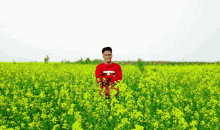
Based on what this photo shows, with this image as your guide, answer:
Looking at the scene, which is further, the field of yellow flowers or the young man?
the young man

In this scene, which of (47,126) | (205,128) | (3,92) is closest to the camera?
(205,128)

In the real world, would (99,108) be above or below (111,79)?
below

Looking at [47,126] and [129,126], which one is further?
[47,126]

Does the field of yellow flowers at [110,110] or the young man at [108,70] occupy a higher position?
the young man at [108,70]

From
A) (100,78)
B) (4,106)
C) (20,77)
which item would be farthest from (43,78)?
(100,78)

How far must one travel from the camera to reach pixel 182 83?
7.82 m

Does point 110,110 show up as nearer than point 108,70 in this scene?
Yes

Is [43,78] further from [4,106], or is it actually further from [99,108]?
[99,108]

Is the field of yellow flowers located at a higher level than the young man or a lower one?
lower

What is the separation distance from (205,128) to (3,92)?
7.83 metres

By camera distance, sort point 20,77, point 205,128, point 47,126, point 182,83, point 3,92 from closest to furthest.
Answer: point 205,128, point 47,126, point 3,92, point 182,83, point 20,77

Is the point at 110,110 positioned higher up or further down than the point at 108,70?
further down

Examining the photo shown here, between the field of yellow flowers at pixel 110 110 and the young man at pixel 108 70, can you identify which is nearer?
the field of yellow flowers at pixel 110 110

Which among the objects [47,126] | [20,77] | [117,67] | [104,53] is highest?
[104,53]
